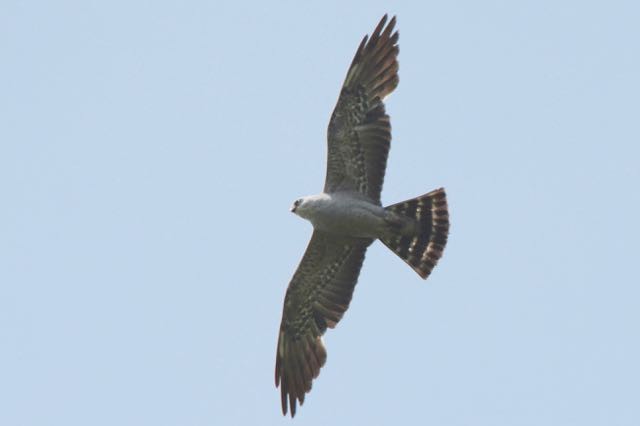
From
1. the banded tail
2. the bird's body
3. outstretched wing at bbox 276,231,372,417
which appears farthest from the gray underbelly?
outstretched wing at bbox 276,231,372,417

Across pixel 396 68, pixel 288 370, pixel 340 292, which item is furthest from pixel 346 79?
pixel 288 370

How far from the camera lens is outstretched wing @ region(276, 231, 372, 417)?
17781mm

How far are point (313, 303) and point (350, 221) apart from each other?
1747 mm

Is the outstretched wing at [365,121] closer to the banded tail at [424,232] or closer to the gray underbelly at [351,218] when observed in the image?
the gray underbelly at [351,218]

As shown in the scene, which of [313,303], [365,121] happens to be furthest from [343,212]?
[313,303]

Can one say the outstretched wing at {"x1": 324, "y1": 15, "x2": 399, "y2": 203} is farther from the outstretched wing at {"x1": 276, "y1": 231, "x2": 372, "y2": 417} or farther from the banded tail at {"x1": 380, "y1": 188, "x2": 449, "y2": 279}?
the outstretched wing at {"x1": 276, "y1": 231, "x2": 372, "y2": 417}

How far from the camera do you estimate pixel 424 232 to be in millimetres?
17406

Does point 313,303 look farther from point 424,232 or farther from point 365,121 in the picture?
point 365,121

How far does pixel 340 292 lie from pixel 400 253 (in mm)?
1089

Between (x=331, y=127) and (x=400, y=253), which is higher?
(x=331, y=127)

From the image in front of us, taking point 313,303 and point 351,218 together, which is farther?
point 313,303

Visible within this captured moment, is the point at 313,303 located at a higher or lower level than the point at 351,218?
lower

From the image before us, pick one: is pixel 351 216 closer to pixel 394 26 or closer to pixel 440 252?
pixel 440 252

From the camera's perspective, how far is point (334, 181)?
17.2 meters
